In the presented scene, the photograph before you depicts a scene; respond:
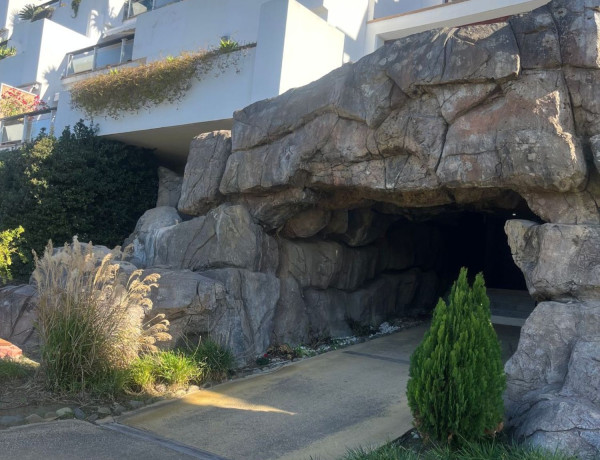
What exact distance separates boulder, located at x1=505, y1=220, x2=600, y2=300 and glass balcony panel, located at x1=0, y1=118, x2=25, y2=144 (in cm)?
1352

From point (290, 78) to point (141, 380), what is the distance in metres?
6.00

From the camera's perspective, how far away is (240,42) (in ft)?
40.2

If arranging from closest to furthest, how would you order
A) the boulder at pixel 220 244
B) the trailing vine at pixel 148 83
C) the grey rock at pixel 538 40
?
the grey rock at pixel 538 40 < the boulder at pixel 220 244 < the trailing vine at pixel 148 83

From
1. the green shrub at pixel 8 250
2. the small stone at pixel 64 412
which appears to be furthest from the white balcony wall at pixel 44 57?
the small stone at pixel 64 412

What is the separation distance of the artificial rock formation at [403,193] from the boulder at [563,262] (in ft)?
0.04

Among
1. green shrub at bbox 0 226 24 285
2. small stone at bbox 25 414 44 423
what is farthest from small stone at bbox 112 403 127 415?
green shrub at bbox 0 226 24 285

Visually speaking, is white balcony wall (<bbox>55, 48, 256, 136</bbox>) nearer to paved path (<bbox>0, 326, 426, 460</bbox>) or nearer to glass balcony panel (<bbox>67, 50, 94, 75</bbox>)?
glass balcony panel (<bbox>67, 50, 94, 75</bbox>)

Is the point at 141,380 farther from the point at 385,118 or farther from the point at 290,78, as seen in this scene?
the point at 290,78

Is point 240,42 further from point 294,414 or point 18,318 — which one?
point 294,414

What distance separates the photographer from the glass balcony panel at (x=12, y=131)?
15328mm

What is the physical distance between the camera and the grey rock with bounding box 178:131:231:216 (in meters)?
9.07

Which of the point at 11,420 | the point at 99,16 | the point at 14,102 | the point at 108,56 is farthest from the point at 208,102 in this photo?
the point at 99,16

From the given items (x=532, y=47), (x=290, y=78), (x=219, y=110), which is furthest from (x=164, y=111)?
(x=532, y=47)

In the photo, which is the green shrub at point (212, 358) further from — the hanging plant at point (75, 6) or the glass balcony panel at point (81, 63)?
the hanging plant at point (75, 6)
